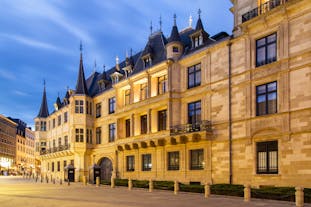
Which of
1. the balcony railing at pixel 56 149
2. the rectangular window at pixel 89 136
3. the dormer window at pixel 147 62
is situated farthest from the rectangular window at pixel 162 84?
the balcony railing at pixel 56 149

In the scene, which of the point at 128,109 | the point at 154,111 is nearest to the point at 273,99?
the point at 154,111

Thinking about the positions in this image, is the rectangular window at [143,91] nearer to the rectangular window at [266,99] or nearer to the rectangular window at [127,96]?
the rectangular window at [127,96]

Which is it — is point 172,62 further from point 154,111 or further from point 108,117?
point 108,117

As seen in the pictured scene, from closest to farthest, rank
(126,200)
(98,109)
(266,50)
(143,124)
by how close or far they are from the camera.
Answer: (126,200)
(266,50)
(143,124)
(98,109)

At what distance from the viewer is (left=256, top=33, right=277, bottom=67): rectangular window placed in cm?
2545

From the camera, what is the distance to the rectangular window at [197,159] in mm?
30688

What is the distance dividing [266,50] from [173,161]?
45.6ft

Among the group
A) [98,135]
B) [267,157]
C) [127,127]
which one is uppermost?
[127,127]

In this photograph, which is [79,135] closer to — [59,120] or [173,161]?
[59,120]

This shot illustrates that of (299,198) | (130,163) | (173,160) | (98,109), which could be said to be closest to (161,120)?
(173,160)

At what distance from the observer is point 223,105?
2883 centimetres

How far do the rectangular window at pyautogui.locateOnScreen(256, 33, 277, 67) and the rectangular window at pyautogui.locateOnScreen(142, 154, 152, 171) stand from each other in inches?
629

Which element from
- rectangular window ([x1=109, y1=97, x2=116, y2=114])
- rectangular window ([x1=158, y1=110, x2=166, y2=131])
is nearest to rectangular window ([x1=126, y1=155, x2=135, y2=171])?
rectangular window ([x1=158, y1=110, x2=166, y2=131])

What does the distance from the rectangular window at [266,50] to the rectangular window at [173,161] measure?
12.0 metres
